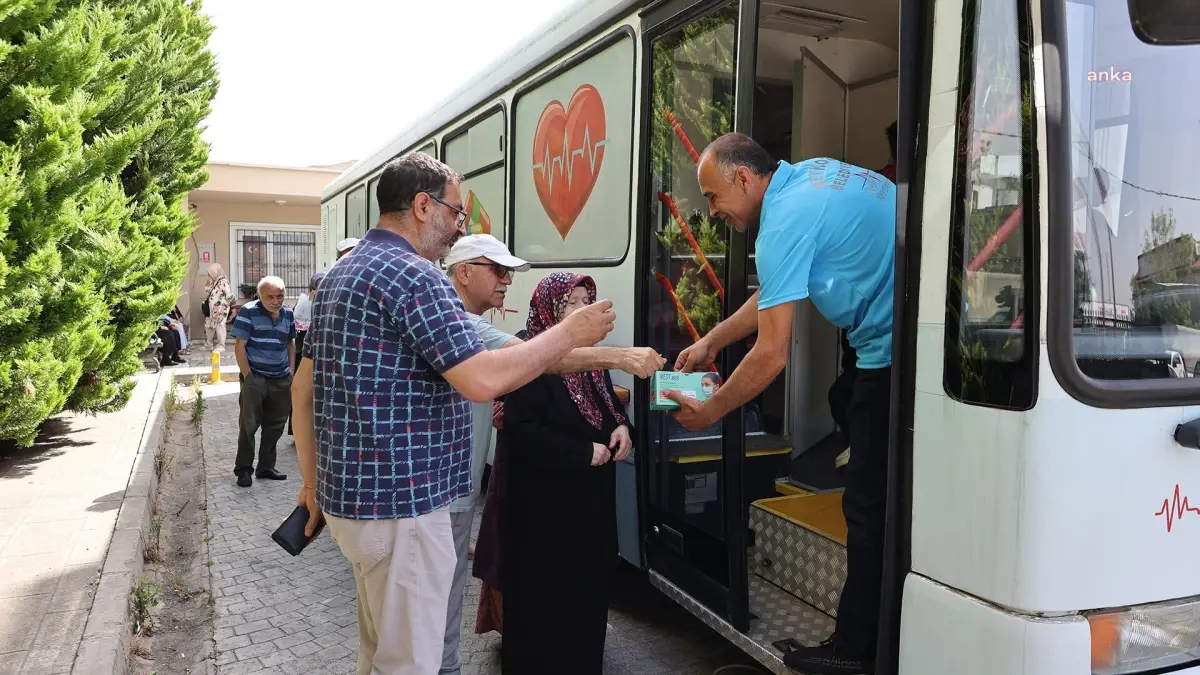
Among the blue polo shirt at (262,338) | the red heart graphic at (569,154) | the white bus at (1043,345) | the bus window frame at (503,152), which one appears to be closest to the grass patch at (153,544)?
the blue polo shirt at (262,338)

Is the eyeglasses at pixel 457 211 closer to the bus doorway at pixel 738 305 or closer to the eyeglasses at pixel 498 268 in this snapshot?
the eyeglasses at pixel 498 268

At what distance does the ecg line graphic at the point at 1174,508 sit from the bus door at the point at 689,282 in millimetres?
1326

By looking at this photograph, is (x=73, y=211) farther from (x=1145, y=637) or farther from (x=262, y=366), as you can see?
(x=1145, y=637)

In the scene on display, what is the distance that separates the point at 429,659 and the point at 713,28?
8.05 feet

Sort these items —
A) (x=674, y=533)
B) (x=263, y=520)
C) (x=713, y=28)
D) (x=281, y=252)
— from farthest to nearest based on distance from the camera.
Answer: (x=281, y=252), (x=263, y=520), (x=674, y=533), (x=713, y=28)

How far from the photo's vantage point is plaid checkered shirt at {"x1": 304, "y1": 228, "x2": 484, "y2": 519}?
2.23 metres

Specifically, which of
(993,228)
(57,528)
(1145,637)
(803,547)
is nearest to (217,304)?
(57,528)

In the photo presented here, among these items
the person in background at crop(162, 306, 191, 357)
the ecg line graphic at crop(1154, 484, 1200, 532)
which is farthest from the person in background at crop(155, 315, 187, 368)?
the ecg line graphic at crop(1154, 484, 1200, 532)

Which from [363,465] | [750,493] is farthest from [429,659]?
[750,493]

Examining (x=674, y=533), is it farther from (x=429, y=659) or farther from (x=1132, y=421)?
(x=1132, y=421)

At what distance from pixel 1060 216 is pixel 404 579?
1880 millimetres

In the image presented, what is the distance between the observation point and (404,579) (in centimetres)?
234

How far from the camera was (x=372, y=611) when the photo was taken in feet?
8.00

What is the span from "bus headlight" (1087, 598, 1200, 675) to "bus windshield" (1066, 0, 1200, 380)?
0.55 m
